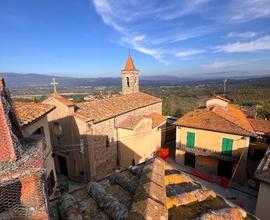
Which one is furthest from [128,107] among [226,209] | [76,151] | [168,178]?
[226,209]

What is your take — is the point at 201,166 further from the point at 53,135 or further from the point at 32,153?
the point at 32,153

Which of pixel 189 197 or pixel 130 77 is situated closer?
pixel 189 197

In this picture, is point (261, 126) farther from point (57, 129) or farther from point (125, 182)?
point (125, 182)

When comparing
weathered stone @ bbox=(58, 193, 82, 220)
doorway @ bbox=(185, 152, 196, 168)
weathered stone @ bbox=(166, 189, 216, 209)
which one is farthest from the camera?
doorway @ bbox=(185, 152, 196, 168)

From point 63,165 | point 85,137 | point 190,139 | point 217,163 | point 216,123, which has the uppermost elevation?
point 216,123

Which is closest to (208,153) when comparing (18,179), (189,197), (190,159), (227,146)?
(227,146)

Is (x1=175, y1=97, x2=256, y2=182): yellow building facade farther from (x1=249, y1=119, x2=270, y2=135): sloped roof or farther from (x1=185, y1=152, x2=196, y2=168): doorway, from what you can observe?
(x1=249, y1=119, x2=270, y2=135): sloped roof

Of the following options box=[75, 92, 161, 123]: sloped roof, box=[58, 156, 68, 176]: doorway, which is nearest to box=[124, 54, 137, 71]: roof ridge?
box=[75, 92, 161, 123]: sloped roof
